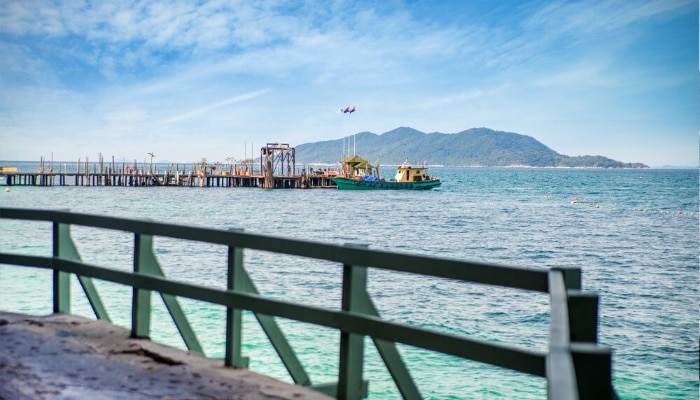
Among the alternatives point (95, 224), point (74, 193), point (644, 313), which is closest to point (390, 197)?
point (74, 193)

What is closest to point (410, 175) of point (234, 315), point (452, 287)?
point (452, 287)

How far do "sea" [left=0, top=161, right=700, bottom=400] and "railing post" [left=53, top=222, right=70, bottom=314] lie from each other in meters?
2.22

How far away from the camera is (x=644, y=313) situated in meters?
21.5

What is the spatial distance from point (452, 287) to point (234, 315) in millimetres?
20834

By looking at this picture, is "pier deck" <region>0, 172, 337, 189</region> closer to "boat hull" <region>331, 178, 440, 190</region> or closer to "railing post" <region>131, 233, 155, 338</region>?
"boat hull" <region>331, 178, 440, 190</region>

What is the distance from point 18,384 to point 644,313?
21229 millimetres

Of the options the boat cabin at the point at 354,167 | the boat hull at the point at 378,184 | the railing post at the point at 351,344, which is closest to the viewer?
the railing post at the point at 351,344

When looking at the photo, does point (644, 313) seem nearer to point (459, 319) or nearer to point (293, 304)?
point (459, 319)

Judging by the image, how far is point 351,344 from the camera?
12.9 feet

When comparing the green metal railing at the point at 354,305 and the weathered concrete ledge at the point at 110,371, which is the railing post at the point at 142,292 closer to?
the green metal railing at the point at 354,305

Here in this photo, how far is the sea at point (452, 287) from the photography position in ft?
49.1

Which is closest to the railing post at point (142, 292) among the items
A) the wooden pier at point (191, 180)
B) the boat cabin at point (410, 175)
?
the wooden pier at point (191, 180)

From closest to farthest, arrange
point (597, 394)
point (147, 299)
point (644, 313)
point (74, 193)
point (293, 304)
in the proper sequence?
point (597, 394) < point (293, 304) < point (147, 299) < point (644, 313) < point (74, 193)

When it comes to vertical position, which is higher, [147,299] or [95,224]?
[95,224]
